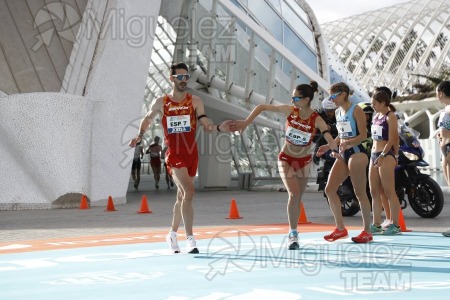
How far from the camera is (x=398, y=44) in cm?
7269

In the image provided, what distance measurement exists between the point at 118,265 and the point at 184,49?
56.2ft

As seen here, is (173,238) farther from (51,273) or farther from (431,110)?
(431,110)

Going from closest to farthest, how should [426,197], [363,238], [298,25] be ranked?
[363,238], [426,197], [298,25]

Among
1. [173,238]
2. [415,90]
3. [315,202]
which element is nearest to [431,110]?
[415,90]

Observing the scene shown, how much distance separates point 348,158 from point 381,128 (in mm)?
837

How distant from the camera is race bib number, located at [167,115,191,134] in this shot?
753 cm

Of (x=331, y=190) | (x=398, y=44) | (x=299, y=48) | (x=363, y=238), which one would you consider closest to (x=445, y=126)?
(x=331, y=190)

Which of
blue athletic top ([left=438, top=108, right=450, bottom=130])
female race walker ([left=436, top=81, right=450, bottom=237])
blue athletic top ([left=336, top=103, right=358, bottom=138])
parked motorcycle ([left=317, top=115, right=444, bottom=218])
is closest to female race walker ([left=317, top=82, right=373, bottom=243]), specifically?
blue athletic top ([left=336, top=103, right=358, bottom=138])

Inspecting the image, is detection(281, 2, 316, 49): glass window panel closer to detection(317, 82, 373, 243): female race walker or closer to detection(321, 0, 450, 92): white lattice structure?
detection(317, 82, 373, 243): female race walker

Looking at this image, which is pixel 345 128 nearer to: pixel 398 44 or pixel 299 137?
pixel 299 137

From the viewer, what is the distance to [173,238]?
7.63m

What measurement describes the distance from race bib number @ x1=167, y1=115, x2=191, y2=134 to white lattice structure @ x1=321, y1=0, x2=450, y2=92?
60.2 metres

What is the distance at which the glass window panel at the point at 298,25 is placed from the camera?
23.5 m

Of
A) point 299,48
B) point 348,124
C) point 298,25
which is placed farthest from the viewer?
point 298,25
